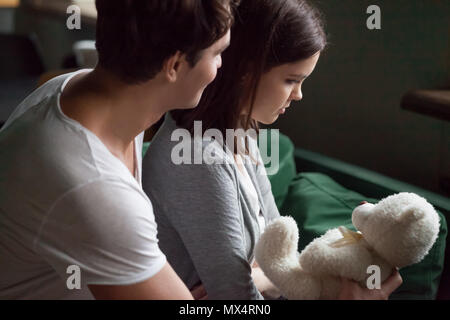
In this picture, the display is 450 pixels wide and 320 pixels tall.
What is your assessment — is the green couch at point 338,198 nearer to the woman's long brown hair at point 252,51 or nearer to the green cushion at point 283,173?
the green cushion at point 283,173

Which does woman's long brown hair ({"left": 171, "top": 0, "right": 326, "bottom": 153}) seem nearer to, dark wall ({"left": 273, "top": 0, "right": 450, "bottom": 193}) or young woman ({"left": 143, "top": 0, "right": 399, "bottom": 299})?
young woman ({"left": 143, "top": 0, "right": 399, "bottom": 299})

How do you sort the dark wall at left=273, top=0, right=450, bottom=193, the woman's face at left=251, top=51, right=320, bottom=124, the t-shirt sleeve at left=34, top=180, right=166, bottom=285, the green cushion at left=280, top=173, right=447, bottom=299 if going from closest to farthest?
the t-shirt sleeve at left=34, top=180, right=166, bottom=285, the woman's face at left=251, top=51, right=320, bottom=124, the green cushion at left=280, top=173, right=447, bottom=299, the dark wall at left=273, top=0, right=450, bottom=193

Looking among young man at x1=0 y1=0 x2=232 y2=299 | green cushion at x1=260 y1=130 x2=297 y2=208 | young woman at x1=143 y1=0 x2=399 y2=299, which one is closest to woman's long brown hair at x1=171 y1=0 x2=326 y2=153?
young woman at x1=143 y1=0 x2=399 y2=299

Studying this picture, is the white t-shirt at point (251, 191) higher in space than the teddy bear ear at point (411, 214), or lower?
lower

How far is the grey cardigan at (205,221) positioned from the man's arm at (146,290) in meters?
0.22

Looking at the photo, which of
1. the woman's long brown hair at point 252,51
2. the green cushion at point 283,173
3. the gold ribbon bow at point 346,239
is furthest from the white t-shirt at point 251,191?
the green cushion at point 283,173

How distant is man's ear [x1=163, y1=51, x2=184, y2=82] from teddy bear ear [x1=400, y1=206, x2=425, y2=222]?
0.42m

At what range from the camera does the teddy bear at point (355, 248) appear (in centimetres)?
94

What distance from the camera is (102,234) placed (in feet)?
2.61

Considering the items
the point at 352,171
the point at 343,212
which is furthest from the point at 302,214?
the point at 352,171

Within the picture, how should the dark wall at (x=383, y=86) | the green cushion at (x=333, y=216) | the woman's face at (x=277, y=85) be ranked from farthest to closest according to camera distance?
the dark wall at (x=383, y=86), the green cushion at (x=333, y=216), the woman's face at (x=277, y=85)

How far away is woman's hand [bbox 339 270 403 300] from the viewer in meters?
0.95

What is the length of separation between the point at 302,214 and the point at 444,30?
661 mm

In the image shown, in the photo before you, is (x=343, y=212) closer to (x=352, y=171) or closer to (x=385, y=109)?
(x=352, y=171)
